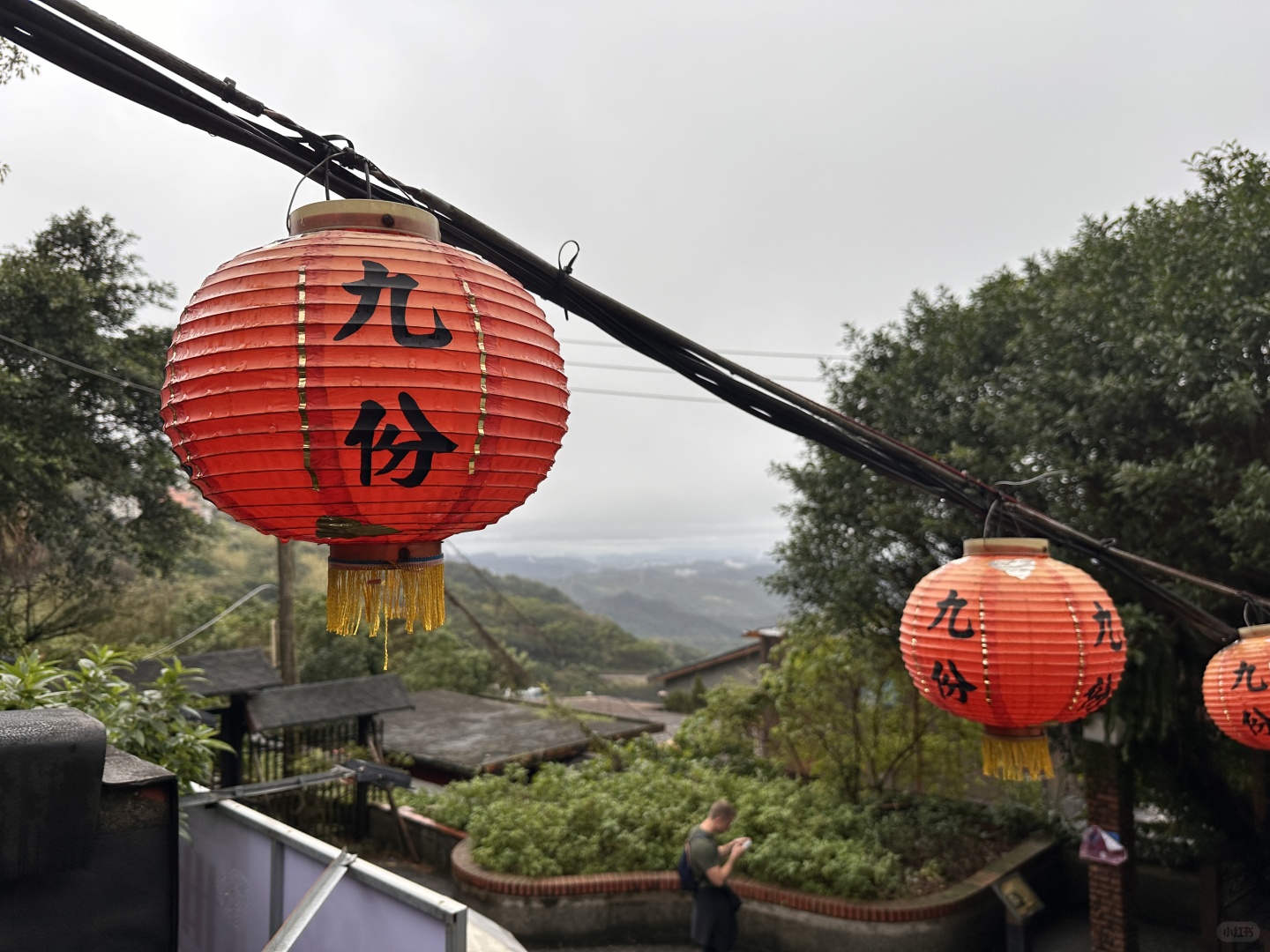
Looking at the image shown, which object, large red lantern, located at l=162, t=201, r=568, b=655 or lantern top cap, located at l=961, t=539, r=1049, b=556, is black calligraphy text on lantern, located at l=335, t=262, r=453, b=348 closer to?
large red lantern, located at l=162, t=201, r=568, b=655

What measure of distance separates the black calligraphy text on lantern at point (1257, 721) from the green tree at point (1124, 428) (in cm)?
232

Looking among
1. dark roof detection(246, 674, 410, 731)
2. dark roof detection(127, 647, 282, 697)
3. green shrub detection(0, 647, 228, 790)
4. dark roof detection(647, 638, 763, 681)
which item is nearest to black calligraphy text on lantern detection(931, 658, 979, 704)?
green shrub detection(0, 647, 228, 790)

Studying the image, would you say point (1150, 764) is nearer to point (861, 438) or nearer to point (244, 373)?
point (861, 438)

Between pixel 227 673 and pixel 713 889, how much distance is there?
24.2ft

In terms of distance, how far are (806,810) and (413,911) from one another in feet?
24.6

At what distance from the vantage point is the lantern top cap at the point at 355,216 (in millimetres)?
2102

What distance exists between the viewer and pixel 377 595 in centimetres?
212

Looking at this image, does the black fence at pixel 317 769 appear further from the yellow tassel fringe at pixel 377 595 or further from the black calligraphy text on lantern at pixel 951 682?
the yellow tassel fringe at pixel 377 595

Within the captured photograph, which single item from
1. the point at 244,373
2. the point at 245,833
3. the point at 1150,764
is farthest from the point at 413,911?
the point at 1150,764

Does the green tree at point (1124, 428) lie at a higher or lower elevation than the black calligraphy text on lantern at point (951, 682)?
higher

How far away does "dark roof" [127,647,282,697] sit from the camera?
10711mm
